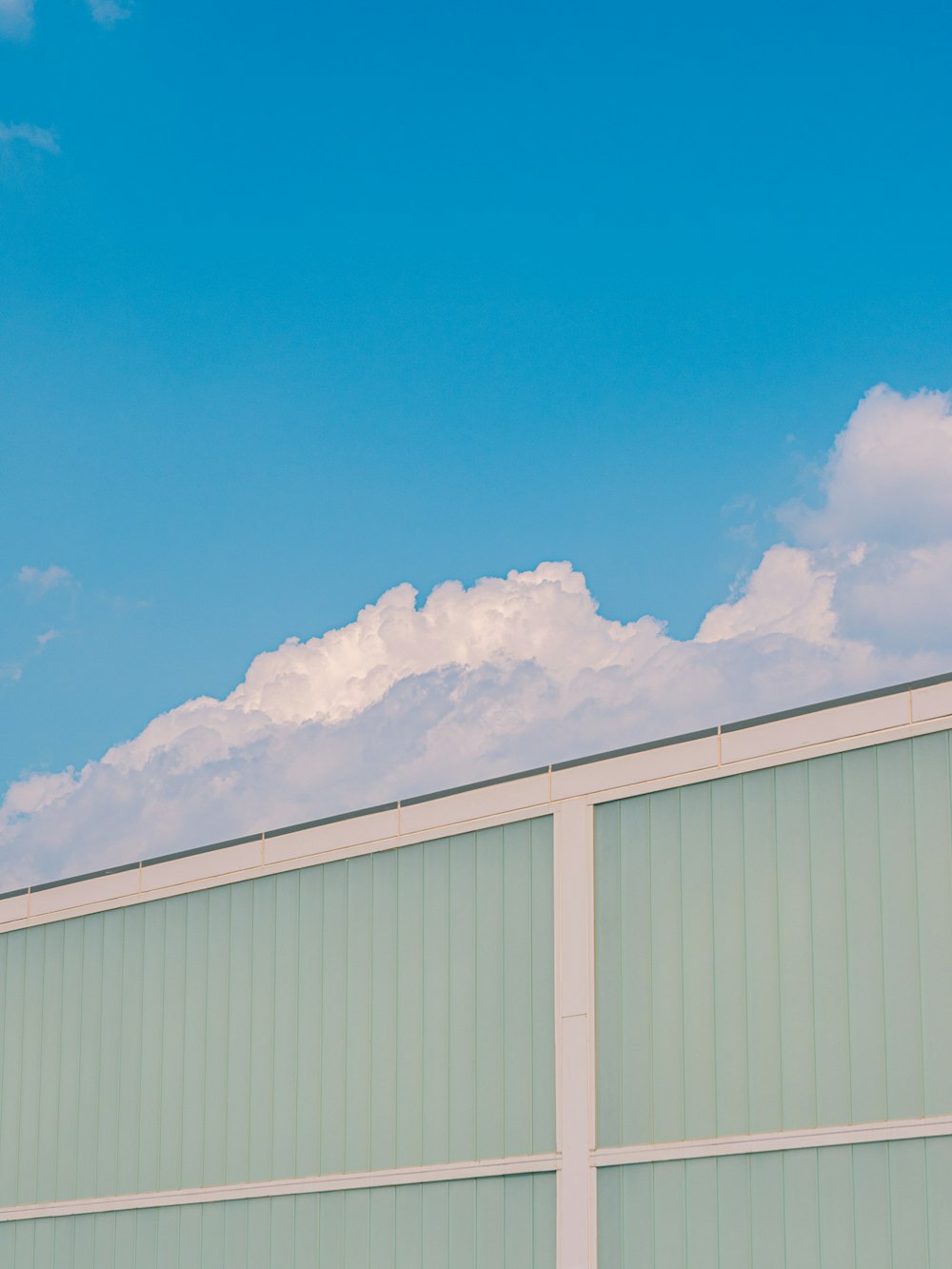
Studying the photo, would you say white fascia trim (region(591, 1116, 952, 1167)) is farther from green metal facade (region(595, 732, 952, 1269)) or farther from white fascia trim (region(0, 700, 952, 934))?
white fascia trim (region(0, 700, 952, 934))

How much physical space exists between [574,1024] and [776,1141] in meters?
3.24

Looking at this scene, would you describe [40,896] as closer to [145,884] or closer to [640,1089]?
[145,884]

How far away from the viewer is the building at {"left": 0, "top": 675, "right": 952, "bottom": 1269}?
2066 centimetres

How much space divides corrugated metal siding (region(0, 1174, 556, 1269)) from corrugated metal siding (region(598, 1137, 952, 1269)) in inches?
51.1

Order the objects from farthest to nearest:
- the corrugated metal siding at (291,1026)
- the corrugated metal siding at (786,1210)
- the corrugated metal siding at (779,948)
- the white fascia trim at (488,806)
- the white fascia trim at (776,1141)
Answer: the corrugated metal siding at (291,1026) < the white fascia trim at (488,806) < the corrugated metal siding at (779,948) < the white fascia trim at (776,1141) < the corrugated metal siding at (786,1210)

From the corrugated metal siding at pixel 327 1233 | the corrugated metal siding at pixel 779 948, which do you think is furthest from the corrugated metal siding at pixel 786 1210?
the corrugated metal siding at pixel 327 1233

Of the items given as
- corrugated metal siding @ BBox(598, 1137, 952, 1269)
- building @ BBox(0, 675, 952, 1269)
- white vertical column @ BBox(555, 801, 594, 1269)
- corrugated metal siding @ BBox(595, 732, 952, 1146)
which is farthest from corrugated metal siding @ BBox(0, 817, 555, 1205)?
corrugated metal siding @ BBox(598, 1137, 952, 1269)

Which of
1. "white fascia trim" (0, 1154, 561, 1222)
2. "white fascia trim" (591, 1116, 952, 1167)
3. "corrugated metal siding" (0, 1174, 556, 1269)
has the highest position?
"white fascia trim" (591, 1116, 952, 1167)

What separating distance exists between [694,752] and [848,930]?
3.09 m

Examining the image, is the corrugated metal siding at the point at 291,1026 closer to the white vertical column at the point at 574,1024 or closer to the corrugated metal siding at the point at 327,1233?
the white vertical column at the point at 574,1024

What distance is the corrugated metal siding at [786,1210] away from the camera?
64.6 feet

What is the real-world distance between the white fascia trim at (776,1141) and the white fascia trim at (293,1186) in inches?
43.1

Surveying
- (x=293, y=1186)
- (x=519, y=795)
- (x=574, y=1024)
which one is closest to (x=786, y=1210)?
(x=574, y=1024)

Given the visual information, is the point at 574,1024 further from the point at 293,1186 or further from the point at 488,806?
the point at 293,1186
